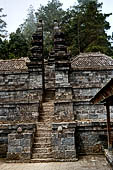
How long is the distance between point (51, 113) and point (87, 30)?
17.4 m

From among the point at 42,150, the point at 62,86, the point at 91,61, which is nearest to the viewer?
the point at 42,150

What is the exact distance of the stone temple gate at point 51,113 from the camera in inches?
299

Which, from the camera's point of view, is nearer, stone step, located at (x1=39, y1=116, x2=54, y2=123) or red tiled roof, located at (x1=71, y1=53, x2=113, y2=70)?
stone step, located at (x1=39, y1=116, x2=54, y2=123)

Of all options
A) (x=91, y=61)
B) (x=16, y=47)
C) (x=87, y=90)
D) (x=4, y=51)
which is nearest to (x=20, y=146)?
(x=87, y=90)

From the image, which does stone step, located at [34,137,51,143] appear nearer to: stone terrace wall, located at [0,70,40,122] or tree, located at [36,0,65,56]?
stone terrace wall, located at [0,70,40,122]

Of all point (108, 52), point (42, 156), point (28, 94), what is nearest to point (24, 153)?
point (42, 156)

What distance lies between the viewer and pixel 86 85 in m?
12.1

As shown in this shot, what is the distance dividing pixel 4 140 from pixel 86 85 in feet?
19.1

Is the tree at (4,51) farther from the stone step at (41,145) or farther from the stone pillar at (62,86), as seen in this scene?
the stone step at (41,145)

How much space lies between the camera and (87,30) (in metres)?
25.3

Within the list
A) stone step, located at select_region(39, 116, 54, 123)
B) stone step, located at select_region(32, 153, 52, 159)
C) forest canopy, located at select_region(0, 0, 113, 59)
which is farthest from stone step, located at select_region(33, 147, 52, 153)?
forest canopy, located at select_region(0, 0, 113, 59)

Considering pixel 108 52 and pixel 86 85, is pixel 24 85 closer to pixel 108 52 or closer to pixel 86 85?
pixel 86 85

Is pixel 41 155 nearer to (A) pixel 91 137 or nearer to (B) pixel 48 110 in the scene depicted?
(A) pixel 91 137

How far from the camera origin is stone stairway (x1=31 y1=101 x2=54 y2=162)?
24.4ft
